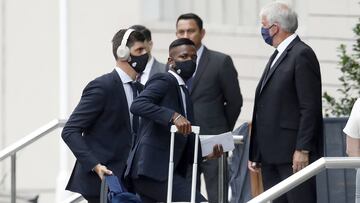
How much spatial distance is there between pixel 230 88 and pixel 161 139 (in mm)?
3376

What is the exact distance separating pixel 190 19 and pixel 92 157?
3.37 metres

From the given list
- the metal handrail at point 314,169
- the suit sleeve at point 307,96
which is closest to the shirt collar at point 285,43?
the suit sleeve at point 307,96

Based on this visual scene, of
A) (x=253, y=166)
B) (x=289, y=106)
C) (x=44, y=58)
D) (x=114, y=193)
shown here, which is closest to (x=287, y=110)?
(x=289, y=106)

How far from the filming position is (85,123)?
11.3m

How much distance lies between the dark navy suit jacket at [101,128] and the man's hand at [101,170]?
0.47 feet

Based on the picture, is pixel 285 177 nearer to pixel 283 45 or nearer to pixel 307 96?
pixel 307 96

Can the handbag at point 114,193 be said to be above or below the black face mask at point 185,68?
below

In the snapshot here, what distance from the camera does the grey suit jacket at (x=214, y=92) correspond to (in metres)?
14.3

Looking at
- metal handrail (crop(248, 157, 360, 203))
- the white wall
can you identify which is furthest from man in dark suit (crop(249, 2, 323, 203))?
the white wall

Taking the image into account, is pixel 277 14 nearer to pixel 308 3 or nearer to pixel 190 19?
pixel 190 19

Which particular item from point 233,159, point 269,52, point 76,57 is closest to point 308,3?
point 269,52

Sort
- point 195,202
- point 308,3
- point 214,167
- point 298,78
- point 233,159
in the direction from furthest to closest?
point 308,3 < point 214,167 < point 233,159 < point 298,78 < point 195,202

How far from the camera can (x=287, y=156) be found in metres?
11.8

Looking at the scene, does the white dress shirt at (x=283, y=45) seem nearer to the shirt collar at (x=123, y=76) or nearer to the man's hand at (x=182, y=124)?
the shirt collar at (x=123, y=76)
